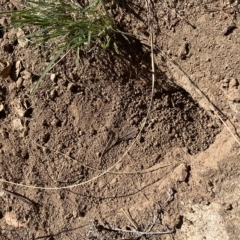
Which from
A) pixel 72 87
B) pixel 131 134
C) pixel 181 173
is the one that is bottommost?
pixel 181 173

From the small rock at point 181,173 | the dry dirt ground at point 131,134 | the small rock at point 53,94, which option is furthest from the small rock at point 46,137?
the small rock at point 181,173

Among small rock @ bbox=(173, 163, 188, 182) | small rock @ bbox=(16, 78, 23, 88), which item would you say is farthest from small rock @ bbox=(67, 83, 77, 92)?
A: small rock @ bbox=(173, 163, 188, 182)

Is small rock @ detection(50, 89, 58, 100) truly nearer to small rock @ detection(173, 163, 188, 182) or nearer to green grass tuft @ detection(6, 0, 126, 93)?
green grass tuft @ detection(6, 0, 126, 93)

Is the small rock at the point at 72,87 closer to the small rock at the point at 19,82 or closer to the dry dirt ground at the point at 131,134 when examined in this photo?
the dry dirt ground at the point at 131,134

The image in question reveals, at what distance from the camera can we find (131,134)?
1.90 meters

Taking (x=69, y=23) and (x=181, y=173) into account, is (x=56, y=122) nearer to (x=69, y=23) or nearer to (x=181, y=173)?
(x=69, y=23)

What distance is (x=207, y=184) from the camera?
6.03 feet

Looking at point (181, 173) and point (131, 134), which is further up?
point (131, 134)

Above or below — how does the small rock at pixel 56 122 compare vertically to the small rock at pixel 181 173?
above

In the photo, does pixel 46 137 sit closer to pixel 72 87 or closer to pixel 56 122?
pixel 56 122

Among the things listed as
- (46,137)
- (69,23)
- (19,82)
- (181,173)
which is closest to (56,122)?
(46,137)

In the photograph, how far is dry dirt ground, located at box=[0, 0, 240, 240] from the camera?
1.81 m

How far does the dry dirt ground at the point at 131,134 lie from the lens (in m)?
1.81

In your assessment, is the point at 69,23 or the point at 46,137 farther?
the point at 46,137
